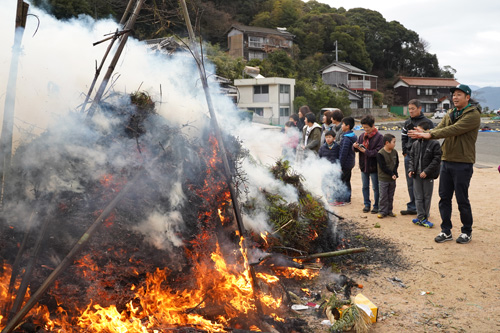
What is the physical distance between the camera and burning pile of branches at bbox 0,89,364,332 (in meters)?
3.43

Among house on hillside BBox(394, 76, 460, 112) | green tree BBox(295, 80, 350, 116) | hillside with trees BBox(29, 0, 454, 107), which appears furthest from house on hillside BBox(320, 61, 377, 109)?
green tree BBox(295, 80, 350, 116)

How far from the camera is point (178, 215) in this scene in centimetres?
402

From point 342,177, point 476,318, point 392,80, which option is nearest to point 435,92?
point 392,80

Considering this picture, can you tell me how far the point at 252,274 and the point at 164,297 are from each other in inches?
35.3

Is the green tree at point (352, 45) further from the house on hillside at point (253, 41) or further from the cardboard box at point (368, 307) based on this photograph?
the cardboard box at point (368, 307)

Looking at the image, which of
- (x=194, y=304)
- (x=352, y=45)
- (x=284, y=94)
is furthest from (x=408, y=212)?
(x=352, y=45)

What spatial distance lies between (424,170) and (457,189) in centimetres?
105

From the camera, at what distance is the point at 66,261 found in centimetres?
321

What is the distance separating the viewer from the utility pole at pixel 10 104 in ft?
11.8

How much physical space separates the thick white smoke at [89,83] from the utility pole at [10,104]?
0.25m

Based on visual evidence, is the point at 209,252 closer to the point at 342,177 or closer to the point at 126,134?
the point at 126,134

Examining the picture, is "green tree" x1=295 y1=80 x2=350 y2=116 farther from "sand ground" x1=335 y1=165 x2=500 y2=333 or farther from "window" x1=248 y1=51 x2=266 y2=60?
"sand ground" x1=335 y1=165 x2=500 y2=333

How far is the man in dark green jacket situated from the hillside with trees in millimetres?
27356

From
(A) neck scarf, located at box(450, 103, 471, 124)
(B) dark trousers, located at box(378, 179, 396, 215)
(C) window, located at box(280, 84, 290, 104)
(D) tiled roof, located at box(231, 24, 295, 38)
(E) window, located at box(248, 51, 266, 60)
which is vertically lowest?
(B) dark trousers, located at box(378, 179, 396, 215)
